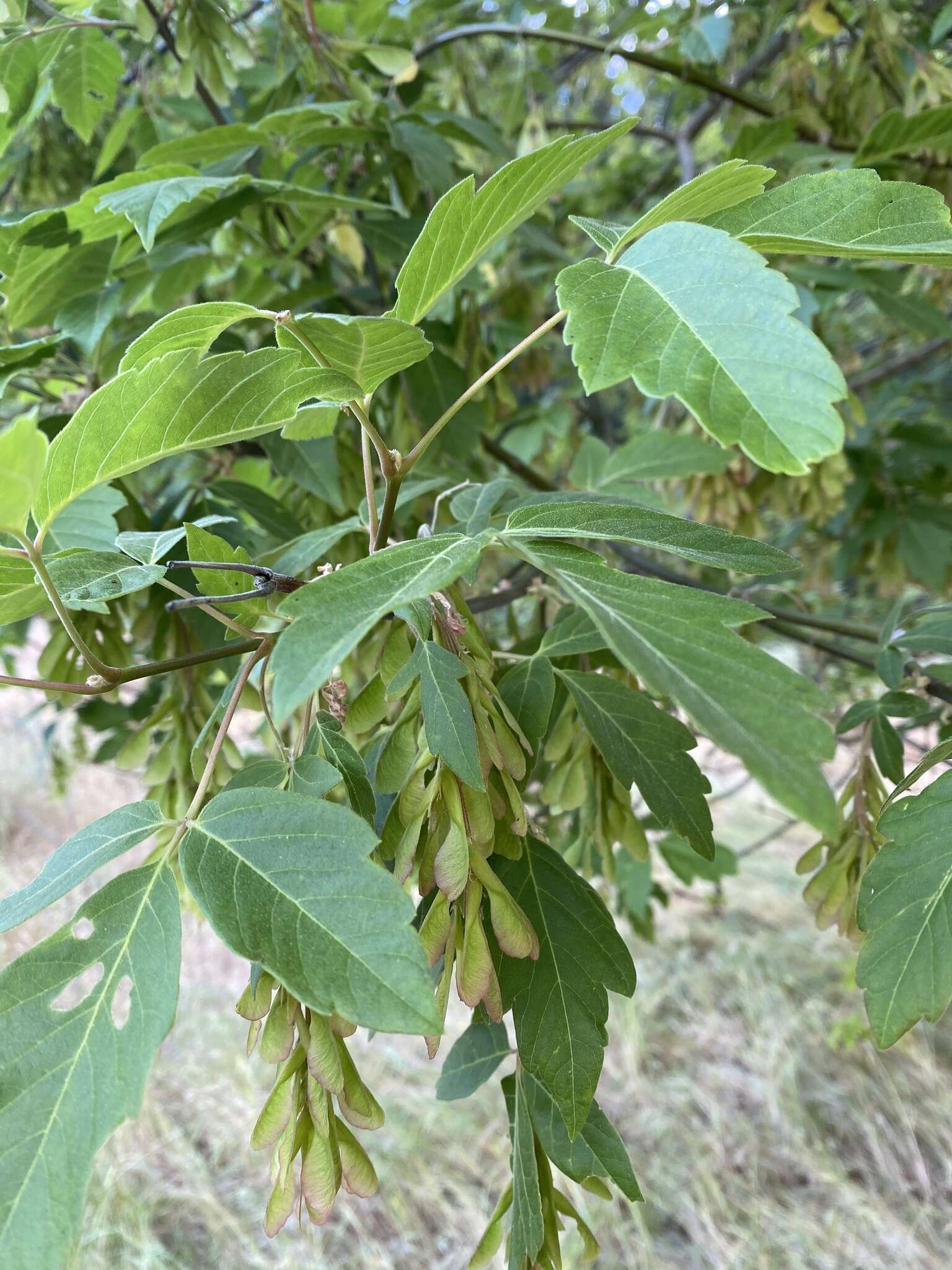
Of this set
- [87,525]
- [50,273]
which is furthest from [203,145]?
[87,525]

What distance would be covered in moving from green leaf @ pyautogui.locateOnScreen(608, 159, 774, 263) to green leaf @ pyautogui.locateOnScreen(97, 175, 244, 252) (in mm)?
492

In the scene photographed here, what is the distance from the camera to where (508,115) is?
1803mm

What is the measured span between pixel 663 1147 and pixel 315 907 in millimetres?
2432

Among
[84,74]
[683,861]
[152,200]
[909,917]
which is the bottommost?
[683,861]

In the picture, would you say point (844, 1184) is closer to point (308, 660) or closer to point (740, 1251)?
point (740, 1251)

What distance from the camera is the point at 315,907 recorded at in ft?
1.40

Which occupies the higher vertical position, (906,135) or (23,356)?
(23,356)

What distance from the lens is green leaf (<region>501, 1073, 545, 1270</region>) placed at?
1.86 ft

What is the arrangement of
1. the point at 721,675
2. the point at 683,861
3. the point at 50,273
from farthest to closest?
the point at 683,861 < the point at 50,273 < the point at 721,675

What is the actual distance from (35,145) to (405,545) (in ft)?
5.80

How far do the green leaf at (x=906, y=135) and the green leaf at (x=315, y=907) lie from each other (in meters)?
1.20

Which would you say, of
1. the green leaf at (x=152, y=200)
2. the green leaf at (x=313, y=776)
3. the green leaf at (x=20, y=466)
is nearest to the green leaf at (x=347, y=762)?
the green leaf at (x=313, y=776)

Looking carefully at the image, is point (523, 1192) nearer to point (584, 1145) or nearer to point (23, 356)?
point (584, 1145)

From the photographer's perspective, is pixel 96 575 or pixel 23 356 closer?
pixel 96 575
